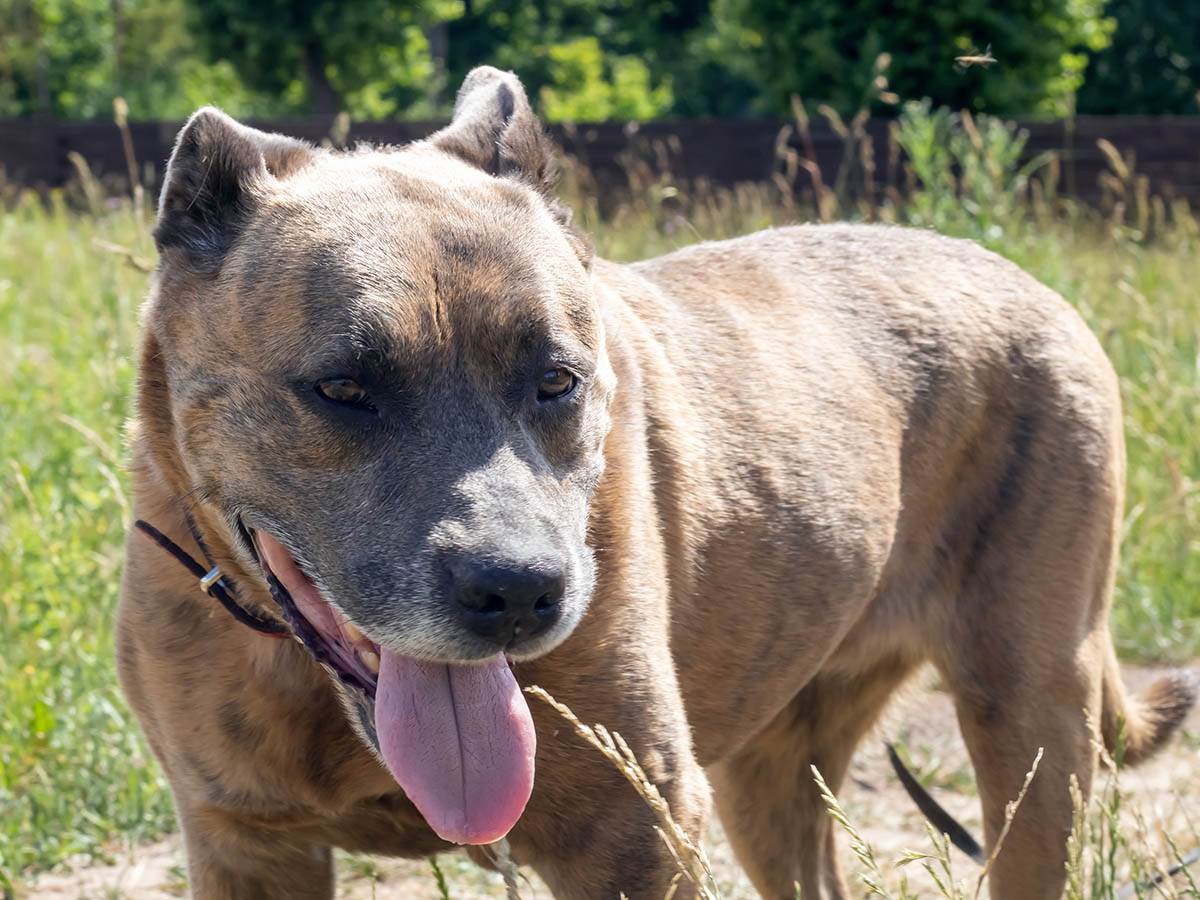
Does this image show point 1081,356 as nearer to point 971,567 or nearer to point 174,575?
point 971,567

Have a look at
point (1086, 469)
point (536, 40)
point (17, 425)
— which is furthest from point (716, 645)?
point (536, 40)

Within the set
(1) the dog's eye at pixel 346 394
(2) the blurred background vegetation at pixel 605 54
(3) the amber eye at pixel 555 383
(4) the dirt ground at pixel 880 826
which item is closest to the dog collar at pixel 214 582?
(1) the dog's eye at pixel 346 394

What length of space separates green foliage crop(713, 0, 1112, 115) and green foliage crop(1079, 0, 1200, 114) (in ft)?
25.0

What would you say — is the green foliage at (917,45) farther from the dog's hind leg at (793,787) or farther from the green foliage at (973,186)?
the dog's hind leg at (793,787)

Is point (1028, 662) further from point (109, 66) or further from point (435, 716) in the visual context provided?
point (109, 66)

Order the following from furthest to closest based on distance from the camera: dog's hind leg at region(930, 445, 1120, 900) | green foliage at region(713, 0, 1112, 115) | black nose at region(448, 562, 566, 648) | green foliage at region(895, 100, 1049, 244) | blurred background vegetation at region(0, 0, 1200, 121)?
blurred background vegetation at region(0, 0, 1200, 121) → green foliage at region(713, 0, 1112, 115) → green foliage at region(895, 100, 1049, 244) → dog's hind leg at region(930, 445, 1120, 900) → black nose at region(448, 562, 566, 648)

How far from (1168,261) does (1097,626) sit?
18.8 feet

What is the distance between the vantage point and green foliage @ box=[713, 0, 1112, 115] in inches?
884

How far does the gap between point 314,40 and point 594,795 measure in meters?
31.1

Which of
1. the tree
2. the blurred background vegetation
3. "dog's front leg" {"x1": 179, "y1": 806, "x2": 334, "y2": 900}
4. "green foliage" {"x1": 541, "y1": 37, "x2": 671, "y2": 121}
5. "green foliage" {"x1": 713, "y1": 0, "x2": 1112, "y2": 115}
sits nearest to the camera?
"dog's front leg" {"x1": 179, "y1": 806, "x2": 334, "y2": 900}

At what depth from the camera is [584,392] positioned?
2.91m

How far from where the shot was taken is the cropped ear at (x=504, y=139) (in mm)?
3311

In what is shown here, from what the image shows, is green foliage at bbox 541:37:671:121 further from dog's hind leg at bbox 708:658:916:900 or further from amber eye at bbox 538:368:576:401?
amber eye at bbox 538:368:576:401

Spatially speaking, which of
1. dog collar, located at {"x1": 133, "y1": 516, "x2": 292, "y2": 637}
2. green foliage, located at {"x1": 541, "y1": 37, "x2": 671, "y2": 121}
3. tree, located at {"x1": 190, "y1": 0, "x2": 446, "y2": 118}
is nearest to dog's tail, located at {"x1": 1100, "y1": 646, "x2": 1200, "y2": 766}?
dog collar, located at {"x1": 133, "y1": 516, "x2": 292, "y2": 637}
